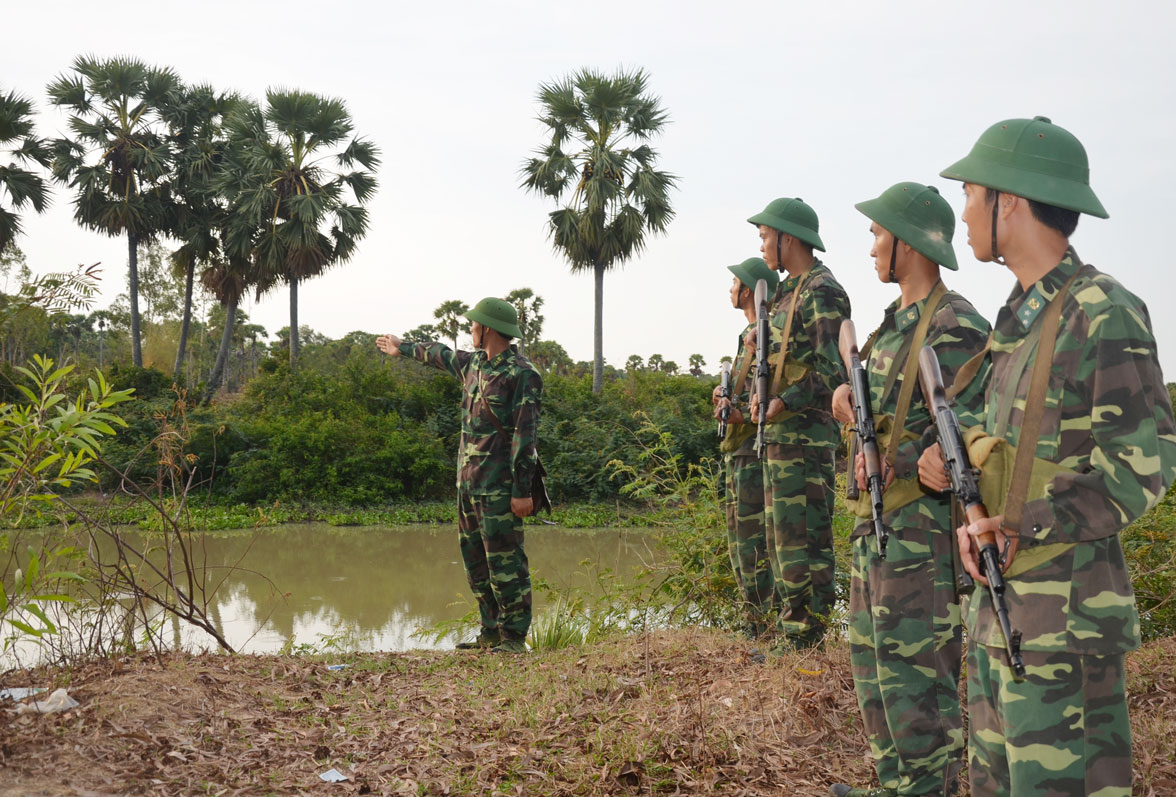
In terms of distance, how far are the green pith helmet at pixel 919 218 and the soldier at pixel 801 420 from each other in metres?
1.33

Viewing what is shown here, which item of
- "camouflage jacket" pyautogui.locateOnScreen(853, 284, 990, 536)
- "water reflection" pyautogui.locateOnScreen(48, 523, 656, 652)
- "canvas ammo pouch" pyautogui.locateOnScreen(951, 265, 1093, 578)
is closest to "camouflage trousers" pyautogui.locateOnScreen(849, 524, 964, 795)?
"camouflage jacket" pyautogui.locateOnScreen(853, 284, 990, 536)

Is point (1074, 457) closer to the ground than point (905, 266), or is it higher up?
closer to the ground

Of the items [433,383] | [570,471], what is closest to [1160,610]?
[570,471]

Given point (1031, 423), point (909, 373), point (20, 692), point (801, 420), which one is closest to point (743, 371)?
point (801, 420)

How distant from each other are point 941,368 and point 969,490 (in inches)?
40.2

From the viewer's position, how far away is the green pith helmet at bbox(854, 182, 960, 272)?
10.4ft

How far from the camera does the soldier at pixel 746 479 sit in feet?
17.6

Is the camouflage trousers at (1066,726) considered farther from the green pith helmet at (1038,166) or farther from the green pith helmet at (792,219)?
the green pith helmet at (792,219)

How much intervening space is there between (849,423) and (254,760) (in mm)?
2802

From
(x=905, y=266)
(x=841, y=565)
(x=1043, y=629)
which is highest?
(x=905, y=266)

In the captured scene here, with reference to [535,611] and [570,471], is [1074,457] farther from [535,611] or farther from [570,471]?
[570,471]

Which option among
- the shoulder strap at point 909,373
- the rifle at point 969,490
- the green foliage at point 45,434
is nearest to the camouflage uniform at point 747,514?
the shoulder strap at point 909,373

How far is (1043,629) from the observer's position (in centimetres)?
204

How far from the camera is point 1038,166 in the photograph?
2.22 meters
